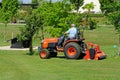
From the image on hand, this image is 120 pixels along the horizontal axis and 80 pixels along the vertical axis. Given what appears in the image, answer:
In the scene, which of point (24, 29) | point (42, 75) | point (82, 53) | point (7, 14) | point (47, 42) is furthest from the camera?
point (7, 14)

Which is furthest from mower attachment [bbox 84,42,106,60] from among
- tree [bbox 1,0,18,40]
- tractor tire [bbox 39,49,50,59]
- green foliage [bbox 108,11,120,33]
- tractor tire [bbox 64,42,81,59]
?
tree [bbox 1,0,18,40]

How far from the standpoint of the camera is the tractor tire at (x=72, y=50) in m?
18.7

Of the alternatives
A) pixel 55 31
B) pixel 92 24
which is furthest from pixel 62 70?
pixel 92 24

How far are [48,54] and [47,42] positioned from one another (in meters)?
0.91

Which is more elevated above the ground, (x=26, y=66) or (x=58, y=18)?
(x=58, y=18)

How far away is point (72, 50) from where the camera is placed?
19.0 meters

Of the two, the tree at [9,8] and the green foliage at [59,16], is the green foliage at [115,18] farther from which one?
the tree at [9,8]

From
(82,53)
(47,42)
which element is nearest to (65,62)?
(82,53)

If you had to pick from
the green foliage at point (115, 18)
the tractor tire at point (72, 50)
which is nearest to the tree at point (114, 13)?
the green foliage at point (115, 18)

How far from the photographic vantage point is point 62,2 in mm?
28766

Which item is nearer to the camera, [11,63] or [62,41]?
[11,63]

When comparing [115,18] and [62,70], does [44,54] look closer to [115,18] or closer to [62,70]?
[115,18]

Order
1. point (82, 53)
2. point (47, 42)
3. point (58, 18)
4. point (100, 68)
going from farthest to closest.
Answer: point (58, 18), point (47, 42), point (82, 53), point (100, 68)

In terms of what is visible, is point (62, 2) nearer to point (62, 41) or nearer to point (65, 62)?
point (62, 41)
